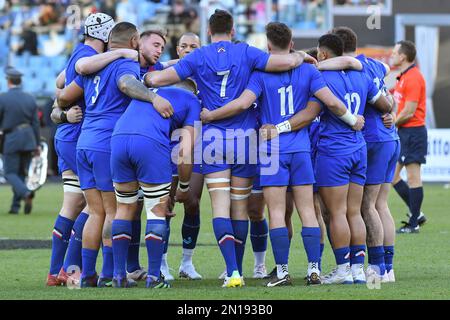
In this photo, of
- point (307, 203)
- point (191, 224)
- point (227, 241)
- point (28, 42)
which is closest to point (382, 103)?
point (307, 203)

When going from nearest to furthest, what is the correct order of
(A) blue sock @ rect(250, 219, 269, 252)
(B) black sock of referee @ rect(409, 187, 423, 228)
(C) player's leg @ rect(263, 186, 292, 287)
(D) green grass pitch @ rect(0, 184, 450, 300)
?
(D) green grass pitch @ rect(0, 184, 450, 300), (C) player's leg @ rect(263, 186, 292, 287), (A) blue sock @ rect(250, 219, 269, 252), (B) black sock of referee @ rect(409, 187, 423, 228)

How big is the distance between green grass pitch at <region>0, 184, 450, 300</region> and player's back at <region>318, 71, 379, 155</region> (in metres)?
1.29

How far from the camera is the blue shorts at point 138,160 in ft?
30.3

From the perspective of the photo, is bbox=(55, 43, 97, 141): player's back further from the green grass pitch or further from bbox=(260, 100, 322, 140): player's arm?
bbox=(260, 100, 322, 140): player's arm

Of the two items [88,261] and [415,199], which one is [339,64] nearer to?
[88,261]

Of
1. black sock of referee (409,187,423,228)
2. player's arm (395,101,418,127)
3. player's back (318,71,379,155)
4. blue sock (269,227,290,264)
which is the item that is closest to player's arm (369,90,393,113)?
player's back (318,71,379,155)

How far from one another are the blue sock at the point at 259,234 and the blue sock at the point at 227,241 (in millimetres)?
1397

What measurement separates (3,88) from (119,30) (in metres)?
20.4

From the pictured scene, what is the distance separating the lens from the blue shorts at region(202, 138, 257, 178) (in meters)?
9.77

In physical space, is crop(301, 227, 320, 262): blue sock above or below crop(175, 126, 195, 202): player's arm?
below

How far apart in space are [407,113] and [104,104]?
696 cm

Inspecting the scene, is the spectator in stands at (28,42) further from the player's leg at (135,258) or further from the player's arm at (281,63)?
the player's arm at (281,63)

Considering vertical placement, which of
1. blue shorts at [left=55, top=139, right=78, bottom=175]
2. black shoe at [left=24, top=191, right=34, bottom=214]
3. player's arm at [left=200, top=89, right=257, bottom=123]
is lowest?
black shoe at [left=24, top=191, right=34, bottom=214]

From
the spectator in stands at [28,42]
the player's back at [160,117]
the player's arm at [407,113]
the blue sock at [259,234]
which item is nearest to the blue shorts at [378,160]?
the blue sock at [259,234]
